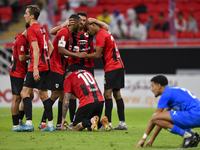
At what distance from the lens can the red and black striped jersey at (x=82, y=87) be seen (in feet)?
21.4

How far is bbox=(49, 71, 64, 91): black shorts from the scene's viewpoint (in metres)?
7.04

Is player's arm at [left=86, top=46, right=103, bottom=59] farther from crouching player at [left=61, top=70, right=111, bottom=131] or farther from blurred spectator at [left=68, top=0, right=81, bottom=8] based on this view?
blurred spectator at [left=68, top=0, right=81, bottom=8]

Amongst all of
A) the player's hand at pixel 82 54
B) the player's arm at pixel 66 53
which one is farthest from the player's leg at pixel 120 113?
the player's arm at pixel 66 53

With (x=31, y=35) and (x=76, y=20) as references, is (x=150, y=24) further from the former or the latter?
(x=31, y=35)

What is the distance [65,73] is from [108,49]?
3.29ft

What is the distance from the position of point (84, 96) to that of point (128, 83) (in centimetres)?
750

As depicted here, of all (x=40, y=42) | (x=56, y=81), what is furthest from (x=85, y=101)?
(x=40, y=42)

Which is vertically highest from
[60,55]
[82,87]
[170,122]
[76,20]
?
[76,20]

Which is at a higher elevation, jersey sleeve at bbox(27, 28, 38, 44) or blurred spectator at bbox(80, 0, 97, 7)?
blurred spectator at bbox(80, 0, 97, 7)

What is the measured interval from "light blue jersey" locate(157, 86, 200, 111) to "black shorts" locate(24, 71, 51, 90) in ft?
7.87

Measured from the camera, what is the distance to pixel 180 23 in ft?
53.7

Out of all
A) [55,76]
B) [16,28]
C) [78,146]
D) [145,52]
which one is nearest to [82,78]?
[55,76]

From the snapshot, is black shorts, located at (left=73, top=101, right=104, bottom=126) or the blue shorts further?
black shorts, located at (left=73, top=101, right=104, bottom=126)

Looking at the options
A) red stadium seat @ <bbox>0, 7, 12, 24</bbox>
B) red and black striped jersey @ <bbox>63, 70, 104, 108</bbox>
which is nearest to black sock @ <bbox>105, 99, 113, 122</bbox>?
red and black striped jersey @ <bbox>63, 70, 104, 108</bbox>
